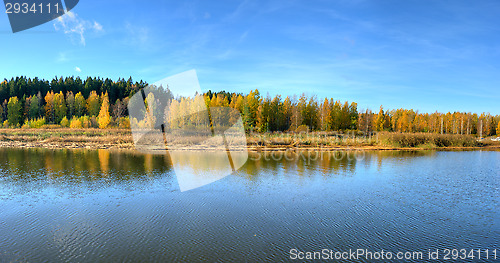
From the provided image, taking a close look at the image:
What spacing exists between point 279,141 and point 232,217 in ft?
98.9

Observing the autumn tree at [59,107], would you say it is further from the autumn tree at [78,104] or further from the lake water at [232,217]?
the lake water at [232,217]

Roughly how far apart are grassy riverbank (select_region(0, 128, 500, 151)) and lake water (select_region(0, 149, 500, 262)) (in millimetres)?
21630

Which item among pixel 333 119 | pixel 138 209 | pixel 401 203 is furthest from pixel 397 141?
pixel 138 209

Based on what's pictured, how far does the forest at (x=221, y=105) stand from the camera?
62.8m

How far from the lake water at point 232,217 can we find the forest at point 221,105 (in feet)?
141

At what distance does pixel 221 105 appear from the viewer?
6725cm

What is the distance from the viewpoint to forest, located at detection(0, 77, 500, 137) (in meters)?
62.8

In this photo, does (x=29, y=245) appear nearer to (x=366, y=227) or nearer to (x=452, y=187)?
(x=366, y=227)

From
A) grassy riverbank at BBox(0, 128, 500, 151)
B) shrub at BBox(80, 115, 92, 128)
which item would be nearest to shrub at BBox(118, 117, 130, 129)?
shrub at BBox(80, 115, 92, 128)

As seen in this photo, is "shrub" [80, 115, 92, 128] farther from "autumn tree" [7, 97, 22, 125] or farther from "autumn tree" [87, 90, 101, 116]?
"autumn tree" [7, 97, 22, 125]

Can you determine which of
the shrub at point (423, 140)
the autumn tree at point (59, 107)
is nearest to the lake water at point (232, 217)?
the shrub at point (423, 140)

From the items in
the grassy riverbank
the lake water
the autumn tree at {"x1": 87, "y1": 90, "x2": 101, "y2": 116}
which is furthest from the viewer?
the autumn tree at {"x1": 87, "y1": 90, "x2": 101, "y2": 116}

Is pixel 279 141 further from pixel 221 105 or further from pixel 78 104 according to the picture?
pixel 78 104
